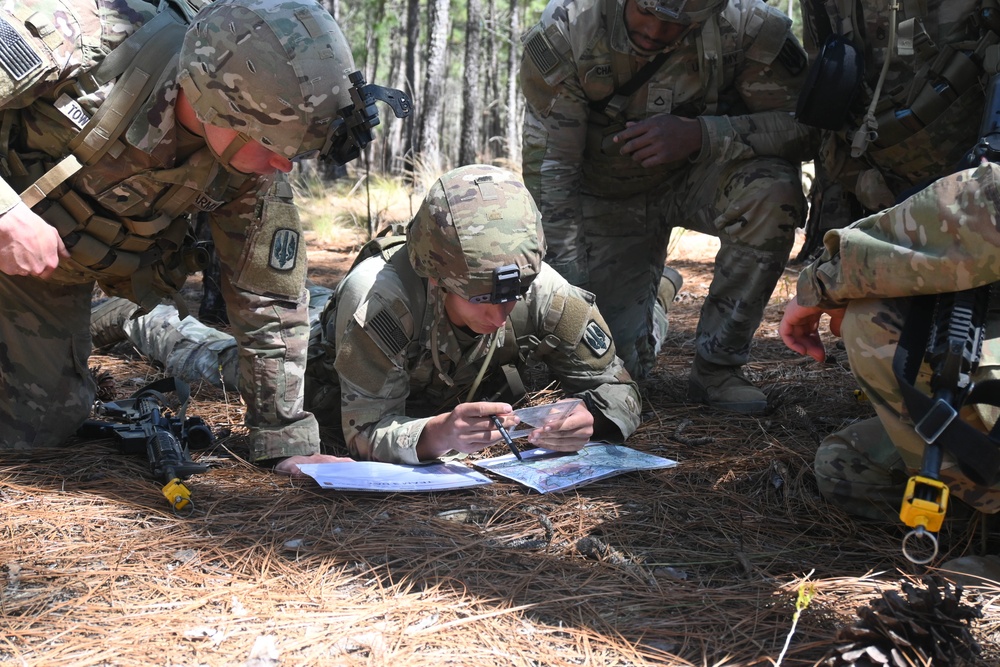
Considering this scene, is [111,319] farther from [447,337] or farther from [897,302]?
[897,302]

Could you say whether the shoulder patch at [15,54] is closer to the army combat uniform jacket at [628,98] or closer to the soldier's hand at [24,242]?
the soldier's hand at [24,242]

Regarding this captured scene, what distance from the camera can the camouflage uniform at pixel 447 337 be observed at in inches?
105

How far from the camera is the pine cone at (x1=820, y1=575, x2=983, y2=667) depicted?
1644 mm

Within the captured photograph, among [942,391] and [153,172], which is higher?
[153,172]

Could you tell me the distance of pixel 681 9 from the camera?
10.9 feet

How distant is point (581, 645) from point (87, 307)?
2358mm

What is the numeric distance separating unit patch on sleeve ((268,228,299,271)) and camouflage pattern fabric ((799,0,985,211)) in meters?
1.96

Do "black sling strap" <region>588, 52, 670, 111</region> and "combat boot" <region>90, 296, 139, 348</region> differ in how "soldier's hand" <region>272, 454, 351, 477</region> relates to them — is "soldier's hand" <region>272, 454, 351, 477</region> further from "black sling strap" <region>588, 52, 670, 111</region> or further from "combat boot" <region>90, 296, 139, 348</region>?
"black sling strap" <region>588, 52, 670, 111</region>

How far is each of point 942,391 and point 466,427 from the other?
1282 millimetres

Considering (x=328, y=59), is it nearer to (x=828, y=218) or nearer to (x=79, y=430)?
(x=79, y=430)

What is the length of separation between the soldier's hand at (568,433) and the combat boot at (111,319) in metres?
2.36

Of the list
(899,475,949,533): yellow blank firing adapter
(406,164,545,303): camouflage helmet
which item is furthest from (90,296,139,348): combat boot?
(899,475,949,533): yellow blank firing adapter

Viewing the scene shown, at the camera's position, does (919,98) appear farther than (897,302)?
Yes

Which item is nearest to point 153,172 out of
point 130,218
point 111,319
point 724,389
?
point 130,218
